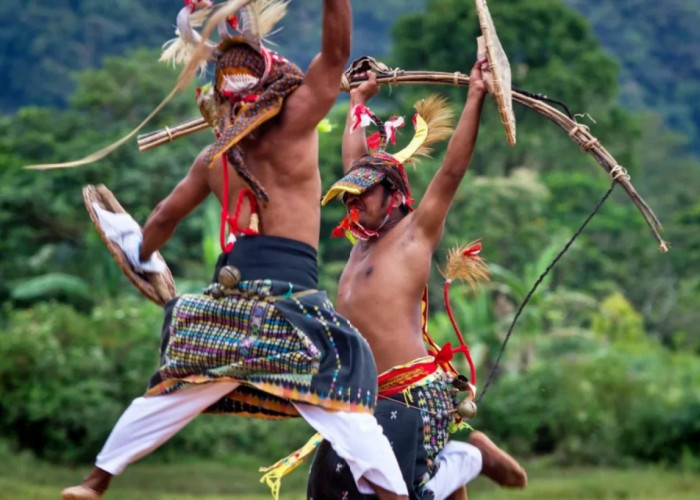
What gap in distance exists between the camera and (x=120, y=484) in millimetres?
12789

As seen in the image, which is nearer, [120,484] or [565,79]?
[120,484]

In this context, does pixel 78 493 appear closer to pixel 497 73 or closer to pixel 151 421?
pixel 151 421

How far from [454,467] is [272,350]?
1190 mm

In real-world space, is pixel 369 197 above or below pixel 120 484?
above

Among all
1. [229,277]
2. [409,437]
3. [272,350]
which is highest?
[229,277]

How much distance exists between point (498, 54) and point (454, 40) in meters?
23.6

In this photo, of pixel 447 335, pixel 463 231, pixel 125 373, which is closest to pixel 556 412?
pixel 447 335

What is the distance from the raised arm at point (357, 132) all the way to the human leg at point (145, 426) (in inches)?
55.9

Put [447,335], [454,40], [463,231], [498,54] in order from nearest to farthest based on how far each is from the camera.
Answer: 1. [498,54]
2. [447,335]
3. [463,231]
4. [454,40]

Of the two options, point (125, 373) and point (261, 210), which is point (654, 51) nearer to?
point (125, 373)

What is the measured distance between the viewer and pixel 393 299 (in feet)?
17.2

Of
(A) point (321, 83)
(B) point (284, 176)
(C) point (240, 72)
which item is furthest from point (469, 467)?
(C) point (240, 72)

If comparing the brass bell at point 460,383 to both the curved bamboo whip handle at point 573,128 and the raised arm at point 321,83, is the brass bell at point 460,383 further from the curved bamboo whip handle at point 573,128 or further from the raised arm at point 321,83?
the raised arm at point 321,83

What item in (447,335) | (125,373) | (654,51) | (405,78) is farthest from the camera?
(654,51)
